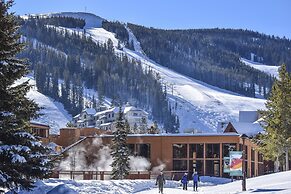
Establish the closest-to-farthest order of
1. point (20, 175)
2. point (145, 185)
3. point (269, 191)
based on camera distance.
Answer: point (20, 175)
point (269, 191)
point (145, 185)

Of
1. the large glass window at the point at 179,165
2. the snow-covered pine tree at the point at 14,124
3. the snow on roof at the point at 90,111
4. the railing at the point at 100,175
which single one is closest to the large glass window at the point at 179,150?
the large glass window at the point at 179,165

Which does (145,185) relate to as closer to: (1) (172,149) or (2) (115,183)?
(2) (115,183)

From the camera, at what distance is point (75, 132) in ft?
263

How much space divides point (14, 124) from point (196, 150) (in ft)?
163

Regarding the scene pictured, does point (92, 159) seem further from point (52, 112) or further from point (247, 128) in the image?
point (52, 112)

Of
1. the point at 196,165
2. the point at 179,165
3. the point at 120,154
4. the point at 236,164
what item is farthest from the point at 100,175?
the point at 236,164

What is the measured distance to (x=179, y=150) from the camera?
227 feet

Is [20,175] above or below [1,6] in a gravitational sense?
below

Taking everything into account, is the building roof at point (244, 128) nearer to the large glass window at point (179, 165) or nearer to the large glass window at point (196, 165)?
the large glass window at point (196, 165)

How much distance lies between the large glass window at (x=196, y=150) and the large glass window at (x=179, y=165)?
1245mm

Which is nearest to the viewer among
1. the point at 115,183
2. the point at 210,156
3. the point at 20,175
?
the point at 20,175

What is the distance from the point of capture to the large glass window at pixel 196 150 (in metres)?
68.6

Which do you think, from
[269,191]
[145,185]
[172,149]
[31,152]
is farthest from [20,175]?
[172,149]

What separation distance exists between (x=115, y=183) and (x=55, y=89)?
158m
